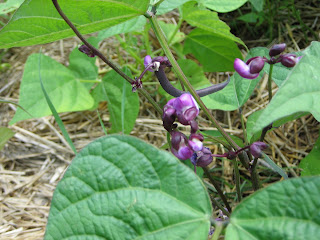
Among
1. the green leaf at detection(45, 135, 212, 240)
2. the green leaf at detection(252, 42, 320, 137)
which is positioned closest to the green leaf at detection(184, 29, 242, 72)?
the green leaf at detection(252, 42, 320, 137)

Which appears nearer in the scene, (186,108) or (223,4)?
(186,108)

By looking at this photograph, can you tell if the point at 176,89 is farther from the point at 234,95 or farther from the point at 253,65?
the point at 234,95

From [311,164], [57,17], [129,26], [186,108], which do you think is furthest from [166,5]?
[311,164]

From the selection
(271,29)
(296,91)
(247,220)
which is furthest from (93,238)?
(271,29)

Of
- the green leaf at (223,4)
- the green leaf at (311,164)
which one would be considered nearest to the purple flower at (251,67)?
the green leaf at (311,164)

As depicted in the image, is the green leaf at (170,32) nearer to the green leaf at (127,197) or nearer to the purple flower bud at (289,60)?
the purple flower bud at (289,60)

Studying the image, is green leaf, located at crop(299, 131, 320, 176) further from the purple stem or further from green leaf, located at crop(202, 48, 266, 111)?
the purple stem

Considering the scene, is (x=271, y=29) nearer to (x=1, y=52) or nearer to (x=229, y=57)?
(x=229, y=57)

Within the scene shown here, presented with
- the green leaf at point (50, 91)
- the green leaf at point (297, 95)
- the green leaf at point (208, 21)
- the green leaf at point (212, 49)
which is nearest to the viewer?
the green leaf at point (297, 95)
